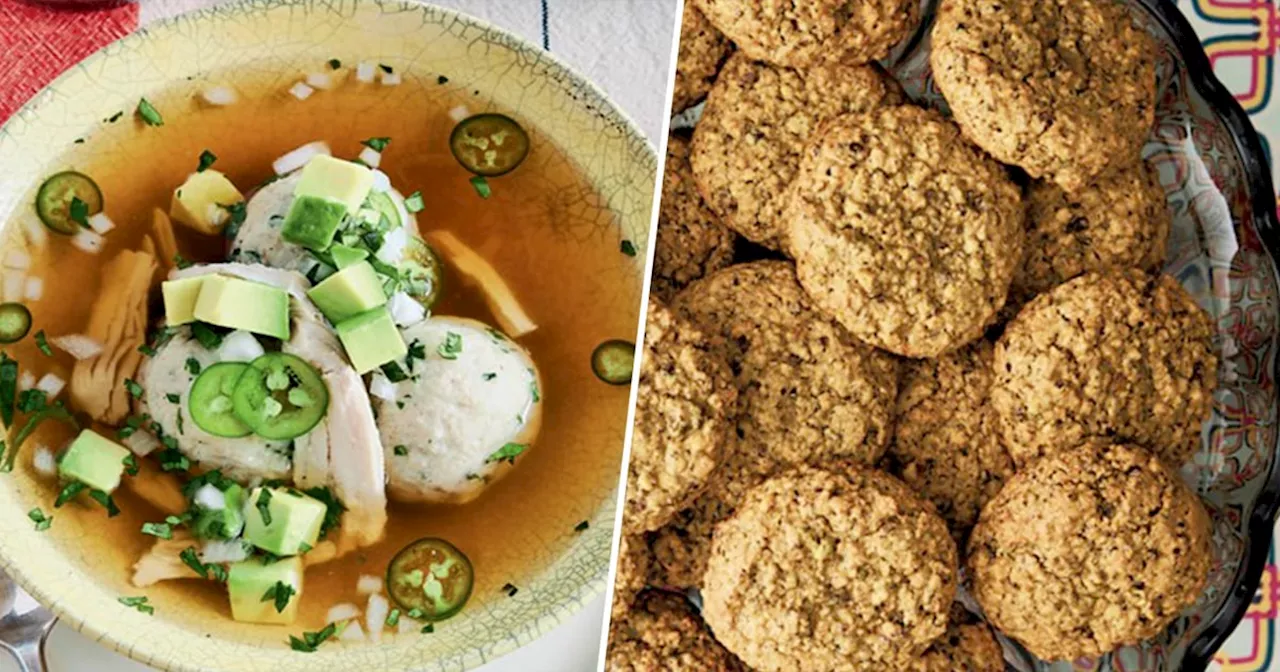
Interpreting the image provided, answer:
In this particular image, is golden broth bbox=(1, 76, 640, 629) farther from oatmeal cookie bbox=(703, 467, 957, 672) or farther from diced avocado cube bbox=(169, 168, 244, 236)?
oatmeal cookie bbox=(703, 467, 957, 672)

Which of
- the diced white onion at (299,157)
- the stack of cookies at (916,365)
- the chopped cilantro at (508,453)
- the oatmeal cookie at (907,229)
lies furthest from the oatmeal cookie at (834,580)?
the diced white onion at (299,157)

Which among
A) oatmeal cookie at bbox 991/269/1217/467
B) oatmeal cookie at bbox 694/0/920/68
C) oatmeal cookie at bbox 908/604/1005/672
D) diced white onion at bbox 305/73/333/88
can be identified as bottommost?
oatmeal cookie at bbox 908/604/1005/672

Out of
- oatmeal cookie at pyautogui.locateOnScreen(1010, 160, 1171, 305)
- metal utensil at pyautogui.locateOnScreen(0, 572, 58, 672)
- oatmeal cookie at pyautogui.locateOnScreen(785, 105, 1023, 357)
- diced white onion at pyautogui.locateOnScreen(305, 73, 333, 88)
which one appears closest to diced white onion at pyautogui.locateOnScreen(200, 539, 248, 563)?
metal utensil at pyautogui.locateOnScreen(0, 572, 58, 672)

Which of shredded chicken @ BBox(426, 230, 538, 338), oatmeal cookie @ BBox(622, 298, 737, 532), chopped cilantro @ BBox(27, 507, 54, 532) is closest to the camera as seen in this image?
oatmeal cookie @ BBox(622, 298, 737, 532)

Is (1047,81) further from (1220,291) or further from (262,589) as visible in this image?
(262,589)

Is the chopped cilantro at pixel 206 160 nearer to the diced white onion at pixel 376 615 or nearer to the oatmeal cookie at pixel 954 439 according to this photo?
the diced white onion at pixel 376 615

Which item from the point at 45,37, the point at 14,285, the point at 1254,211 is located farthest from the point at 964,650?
the point at 45,37

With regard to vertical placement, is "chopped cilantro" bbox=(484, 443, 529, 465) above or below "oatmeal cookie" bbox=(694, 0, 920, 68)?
below
